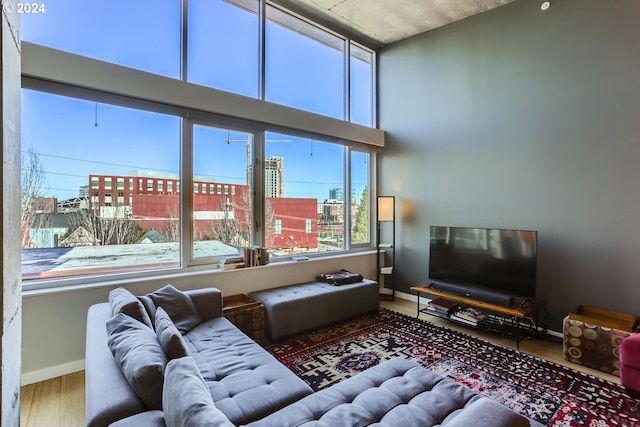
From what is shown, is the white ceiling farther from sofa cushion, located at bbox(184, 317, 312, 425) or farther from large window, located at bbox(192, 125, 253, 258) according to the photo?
sofa cushion, located at bbox(184, 317, 312, 425)

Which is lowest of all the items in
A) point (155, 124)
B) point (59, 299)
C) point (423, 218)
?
point (59, 299)

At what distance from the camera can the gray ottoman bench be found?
3145 mm

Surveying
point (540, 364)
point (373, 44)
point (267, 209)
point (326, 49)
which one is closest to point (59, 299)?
point (267, 209)

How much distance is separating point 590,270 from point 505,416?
261 centimetres

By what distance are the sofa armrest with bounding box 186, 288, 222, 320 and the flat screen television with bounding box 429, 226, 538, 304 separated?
2.54 m

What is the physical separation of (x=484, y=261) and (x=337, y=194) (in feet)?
7.36

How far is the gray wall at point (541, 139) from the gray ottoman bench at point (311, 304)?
1193 mm

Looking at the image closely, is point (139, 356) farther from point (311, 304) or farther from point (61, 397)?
point (311, 304)

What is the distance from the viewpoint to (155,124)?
3.21m

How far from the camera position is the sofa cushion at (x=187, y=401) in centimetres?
100

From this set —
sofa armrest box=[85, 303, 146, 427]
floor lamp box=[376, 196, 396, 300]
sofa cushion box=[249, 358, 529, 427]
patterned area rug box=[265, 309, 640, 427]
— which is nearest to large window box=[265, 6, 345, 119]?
floor lamp box=[376, 196, 396, 300]

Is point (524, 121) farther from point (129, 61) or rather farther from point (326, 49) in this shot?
point (129, 61)

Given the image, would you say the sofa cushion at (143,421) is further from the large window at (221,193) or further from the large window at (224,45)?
the large window at (224,45)

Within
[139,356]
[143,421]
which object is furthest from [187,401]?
[139,356]
